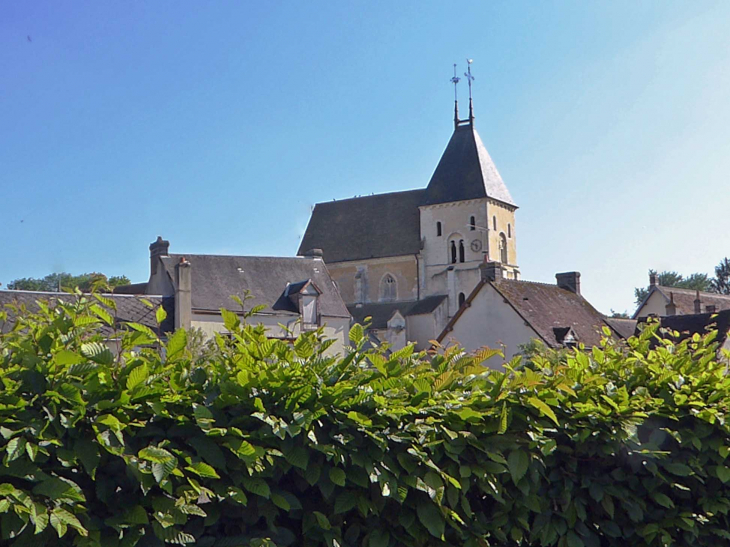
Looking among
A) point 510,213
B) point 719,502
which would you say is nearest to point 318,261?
point 510,213

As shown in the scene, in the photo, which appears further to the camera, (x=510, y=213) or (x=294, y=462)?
(x=510, y=213)

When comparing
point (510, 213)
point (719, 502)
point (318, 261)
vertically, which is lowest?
point (719, 502)

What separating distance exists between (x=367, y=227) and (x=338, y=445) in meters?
71.5

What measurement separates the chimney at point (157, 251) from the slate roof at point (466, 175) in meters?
31.2

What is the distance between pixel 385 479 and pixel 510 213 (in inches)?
2773

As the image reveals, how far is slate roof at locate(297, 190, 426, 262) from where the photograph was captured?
72.3 metres

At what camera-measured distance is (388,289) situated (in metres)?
70.8

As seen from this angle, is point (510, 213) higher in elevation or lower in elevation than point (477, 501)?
higher

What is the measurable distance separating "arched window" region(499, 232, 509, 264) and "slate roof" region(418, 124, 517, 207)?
324 centimetres

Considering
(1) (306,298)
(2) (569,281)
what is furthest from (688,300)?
(1) (306,298)

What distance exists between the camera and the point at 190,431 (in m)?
3.37

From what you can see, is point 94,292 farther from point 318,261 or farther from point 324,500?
point 318,261

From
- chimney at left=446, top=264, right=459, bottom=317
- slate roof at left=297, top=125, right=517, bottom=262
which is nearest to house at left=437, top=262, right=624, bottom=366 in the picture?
chimney at left=446, top=264, right=459, bottom=317

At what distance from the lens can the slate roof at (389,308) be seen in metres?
65.8
